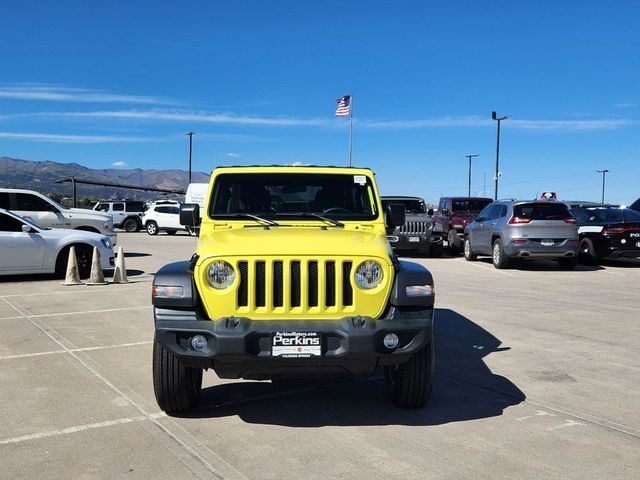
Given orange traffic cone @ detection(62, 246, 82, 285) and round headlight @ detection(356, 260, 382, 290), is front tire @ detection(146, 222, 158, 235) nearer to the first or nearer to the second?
orange traffic cone @ detection(62, 246, 82, 285)

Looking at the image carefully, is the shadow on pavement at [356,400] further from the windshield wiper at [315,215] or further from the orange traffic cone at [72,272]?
the orange traffic cone at [72,272]

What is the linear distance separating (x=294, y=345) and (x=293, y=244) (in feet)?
2.30

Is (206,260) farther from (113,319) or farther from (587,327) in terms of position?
(587,327)

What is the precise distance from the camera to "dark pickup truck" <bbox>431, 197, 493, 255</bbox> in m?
20.9

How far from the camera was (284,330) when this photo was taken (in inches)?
160

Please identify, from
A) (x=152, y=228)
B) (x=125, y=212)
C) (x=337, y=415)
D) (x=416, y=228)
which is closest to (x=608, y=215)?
(x=416, y=228)

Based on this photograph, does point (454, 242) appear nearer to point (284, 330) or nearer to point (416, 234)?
point (416, 234)

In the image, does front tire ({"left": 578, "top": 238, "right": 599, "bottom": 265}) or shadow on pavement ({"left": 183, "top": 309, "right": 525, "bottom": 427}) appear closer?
shadow on pavement ({"left": 183, "top": 309, "right": 525, "bottom": 427})

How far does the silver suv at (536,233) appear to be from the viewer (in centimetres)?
1487

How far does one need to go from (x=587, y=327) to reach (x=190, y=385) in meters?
5.53

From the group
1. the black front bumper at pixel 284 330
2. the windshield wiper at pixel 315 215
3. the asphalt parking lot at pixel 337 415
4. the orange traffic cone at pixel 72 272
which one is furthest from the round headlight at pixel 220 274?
the orange traffic cone at pixel 72 272

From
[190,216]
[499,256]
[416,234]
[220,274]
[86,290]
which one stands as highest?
[190,216]

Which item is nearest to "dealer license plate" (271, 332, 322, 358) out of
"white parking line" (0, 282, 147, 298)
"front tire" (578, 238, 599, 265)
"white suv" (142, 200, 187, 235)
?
"white parking line" (0, 282, 147, 298)

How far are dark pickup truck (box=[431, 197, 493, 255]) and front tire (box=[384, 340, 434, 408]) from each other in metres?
16.1
